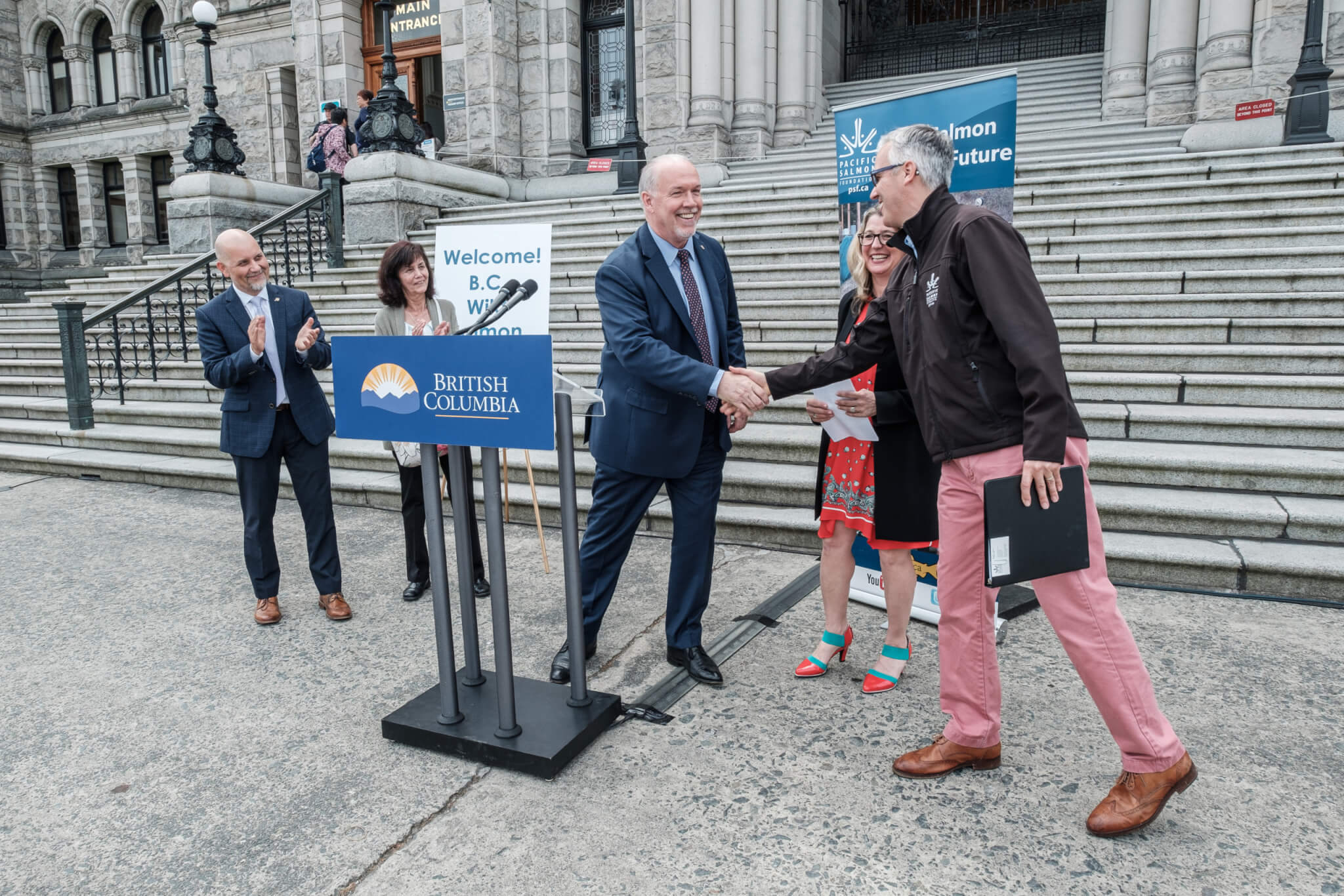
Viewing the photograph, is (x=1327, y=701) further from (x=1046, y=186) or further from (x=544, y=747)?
(x=1046, y=186)

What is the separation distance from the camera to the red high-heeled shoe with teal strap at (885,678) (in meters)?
3.64

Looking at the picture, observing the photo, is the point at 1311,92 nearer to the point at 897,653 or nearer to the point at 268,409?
the point at 897,653

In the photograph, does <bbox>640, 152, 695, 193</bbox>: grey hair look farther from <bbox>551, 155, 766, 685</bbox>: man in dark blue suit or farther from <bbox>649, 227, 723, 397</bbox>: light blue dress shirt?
<bbox>649, 227, 723, 397</bbox>: light blue dress shirt

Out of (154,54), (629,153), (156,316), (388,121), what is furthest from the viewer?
(154,54)

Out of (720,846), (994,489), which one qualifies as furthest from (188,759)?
(994,489)

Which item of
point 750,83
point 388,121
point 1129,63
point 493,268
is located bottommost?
point 493,268

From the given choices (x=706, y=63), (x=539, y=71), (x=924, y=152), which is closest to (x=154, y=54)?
(x=539, y=71)

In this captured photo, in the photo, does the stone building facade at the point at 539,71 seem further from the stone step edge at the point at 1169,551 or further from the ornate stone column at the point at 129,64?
the stone step edge at the point at 1169,551

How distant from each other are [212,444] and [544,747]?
6509 millimetres

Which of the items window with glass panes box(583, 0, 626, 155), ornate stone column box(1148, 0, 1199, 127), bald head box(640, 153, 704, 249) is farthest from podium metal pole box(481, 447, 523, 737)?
window with glass panes box(583, 0, 626, 155)

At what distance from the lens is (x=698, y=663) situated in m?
3.80

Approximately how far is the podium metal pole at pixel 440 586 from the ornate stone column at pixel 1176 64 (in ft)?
42.3

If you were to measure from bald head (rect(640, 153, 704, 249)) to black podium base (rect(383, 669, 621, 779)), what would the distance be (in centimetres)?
191

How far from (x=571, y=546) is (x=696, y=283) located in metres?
1.27
